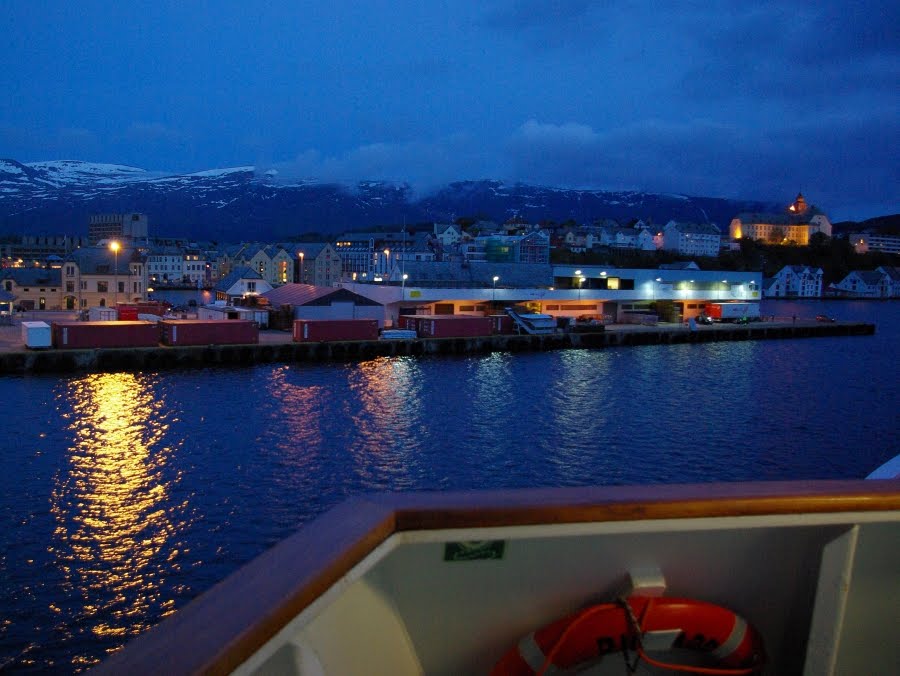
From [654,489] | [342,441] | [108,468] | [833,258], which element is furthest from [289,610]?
[833,258]

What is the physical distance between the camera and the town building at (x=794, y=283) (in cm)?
9388

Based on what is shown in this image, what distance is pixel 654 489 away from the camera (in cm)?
191

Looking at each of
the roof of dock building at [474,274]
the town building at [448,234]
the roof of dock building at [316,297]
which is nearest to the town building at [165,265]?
the town building at [448,234]

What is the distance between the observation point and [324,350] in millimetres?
26859

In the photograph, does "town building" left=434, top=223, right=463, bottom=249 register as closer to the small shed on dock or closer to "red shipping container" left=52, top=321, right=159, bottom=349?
the small shed on dock

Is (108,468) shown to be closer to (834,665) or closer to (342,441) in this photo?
(342,441)

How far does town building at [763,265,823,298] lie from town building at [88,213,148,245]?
9590 centimetres

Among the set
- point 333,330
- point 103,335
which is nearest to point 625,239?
point 333,330

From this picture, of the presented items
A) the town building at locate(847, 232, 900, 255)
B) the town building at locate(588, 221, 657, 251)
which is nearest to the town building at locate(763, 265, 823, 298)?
the town building at locate(588, 221, 657, 251)

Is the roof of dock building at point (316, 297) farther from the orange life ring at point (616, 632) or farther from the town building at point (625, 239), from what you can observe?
the town building at point (625, 239)

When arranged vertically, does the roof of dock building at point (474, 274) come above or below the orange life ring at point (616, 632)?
above

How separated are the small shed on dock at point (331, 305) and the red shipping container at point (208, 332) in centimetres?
404

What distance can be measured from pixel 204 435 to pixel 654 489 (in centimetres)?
1431

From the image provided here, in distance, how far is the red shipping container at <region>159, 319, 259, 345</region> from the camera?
2538cm
